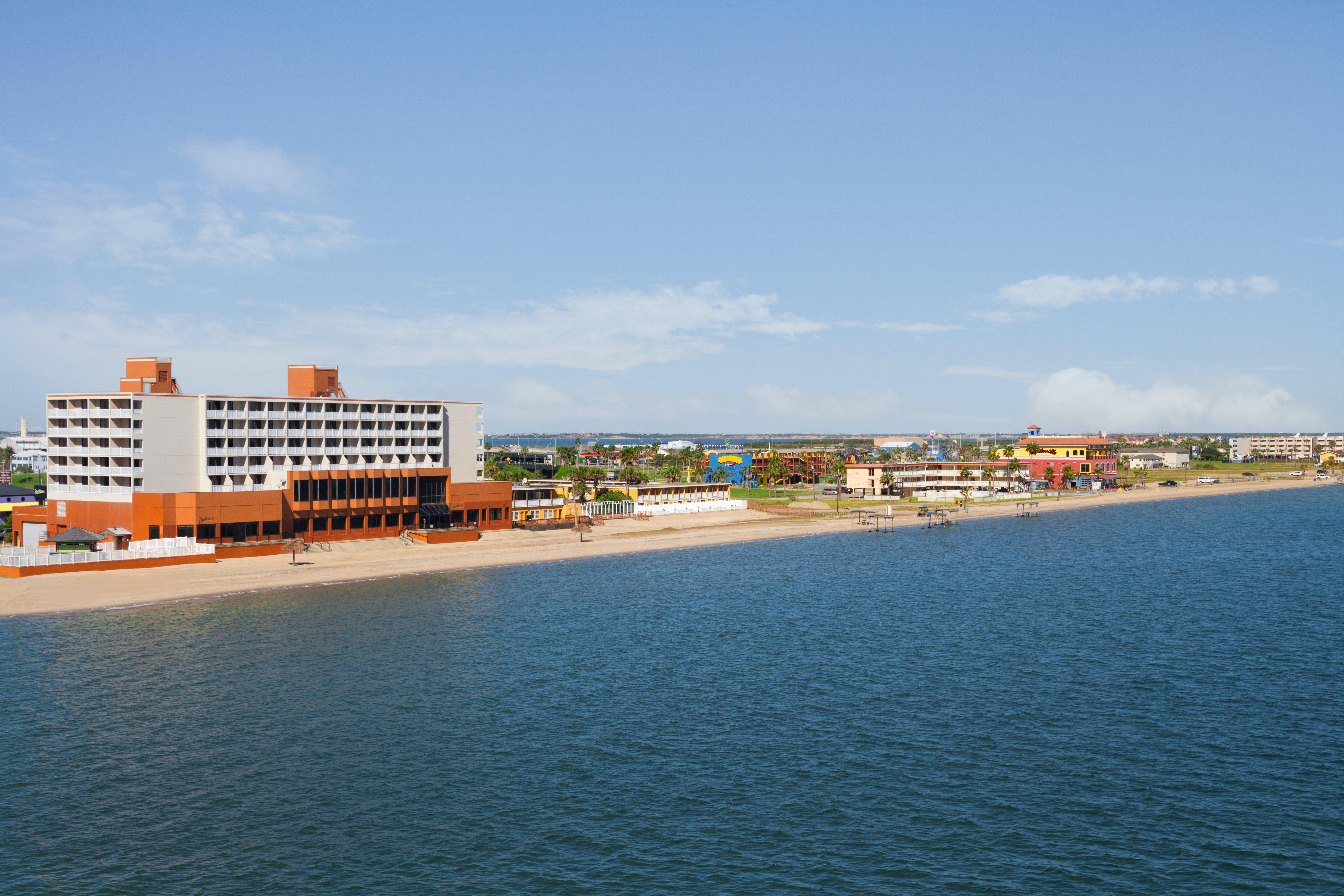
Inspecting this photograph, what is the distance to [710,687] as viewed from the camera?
56.1m

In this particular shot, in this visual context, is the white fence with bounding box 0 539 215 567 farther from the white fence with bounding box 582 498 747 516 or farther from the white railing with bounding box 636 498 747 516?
the white railing with bounding box 636 498 747 516

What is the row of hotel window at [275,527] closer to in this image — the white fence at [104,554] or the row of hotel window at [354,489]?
the white fence at [104,554]

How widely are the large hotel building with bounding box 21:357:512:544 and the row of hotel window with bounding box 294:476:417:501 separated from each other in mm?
133

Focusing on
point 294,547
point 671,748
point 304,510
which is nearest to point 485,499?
point 304,510

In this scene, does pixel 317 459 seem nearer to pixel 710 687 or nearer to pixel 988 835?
pixel 710 687

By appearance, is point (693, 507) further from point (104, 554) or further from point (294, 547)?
point (104, 554)

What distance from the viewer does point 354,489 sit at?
11494cm

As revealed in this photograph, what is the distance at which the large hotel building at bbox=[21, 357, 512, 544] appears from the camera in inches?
4006

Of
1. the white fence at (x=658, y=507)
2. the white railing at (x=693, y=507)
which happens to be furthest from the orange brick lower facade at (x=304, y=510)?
the white railing at (x=693, y=507)

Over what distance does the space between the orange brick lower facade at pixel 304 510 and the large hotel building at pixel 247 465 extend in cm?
14

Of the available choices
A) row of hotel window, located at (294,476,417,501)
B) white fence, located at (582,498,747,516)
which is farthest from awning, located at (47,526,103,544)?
white fence, located at (582,498,747,516)

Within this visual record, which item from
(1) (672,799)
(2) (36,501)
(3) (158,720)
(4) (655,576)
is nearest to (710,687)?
(1) (672,799)

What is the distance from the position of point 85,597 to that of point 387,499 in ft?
134

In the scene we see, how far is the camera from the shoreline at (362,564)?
81062 mm
